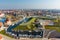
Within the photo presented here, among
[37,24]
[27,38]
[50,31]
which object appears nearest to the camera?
[27,38]

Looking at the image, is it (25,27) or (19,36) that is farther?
(25,27)

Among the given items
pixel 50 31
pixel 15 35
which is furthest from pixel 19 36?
pixel 50 31

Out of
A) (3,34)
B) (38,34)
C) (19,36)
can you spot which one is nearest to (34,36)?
(38,34)

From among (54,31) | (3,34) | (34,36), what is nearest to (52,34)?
(54,31)

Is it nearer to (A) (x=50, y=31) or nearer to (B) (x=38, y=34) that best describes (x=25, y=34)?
(B) (x=38, y=34)

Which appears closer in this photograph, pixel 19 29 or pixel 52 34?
pixel 52 34

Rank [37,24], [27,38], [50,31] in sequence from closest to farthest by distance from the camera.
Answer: [27,38], [50,31], [37,24]

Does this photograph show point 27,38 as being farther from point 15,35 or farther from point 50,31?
point 50,31

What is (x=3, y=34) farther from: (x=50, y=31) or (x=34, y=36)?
(x=50, y=31)
